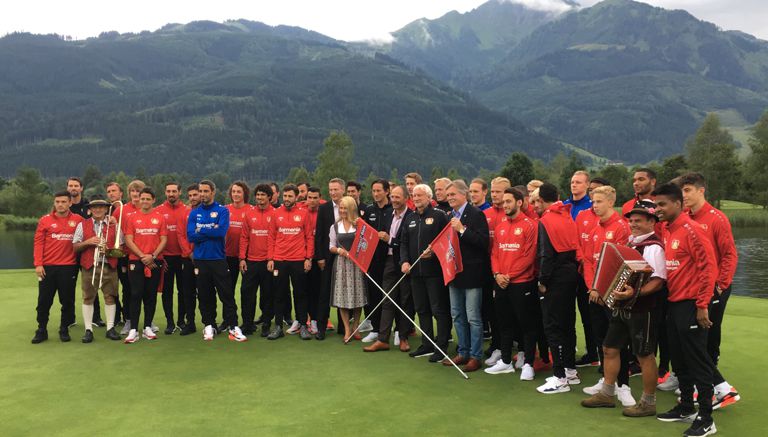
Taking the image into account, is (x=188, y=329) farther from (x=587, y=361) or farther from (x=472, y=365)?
(x=587, y=361)

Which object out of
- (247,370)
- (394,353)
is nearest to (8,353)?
(247,370)

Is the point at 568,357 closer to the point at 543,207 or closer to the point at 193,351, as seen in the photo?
the point at 543,207

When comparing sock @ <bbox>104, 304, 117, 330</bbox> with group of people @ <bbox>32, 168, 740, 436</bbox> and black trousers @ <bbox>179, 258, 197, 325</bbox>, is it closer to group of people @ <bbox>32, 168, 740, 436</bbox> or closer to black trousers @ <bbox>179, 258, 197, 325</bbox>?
group of people @ <bbox>32, 168, 740, 436</bbox>

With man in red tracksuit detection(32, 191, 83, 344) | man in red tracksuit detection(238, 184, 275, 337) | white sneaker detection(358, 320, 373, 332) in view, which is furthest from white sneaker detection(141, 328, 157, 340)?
white sneaker detection(358, 320, 373, 332)

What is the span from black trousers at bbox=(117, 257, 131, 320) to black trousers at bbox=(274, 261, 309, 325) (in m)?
2.32

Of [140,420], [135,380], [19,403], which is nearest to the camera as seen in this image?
[140,420]

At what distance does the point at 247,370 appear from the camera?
7.01 meters

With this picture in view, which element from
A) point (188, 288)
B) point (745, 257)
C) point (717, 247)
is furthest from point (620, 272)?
point (745, 257)

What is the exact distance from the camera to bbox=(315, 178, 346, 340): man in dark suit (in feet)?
29.2

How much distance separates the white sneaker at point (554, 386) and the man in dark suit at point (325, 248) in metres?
3.65

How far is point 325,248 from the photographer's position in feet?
29.5

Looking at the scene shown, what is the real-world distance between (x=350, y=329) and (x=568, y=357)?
3.46m

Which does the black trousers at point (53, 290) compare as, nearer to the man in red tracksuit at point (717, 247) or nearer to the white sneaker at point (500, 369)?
the white sneaker at point (500, 369)

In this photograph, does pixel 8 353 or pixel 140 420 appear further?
pixel 8 353
